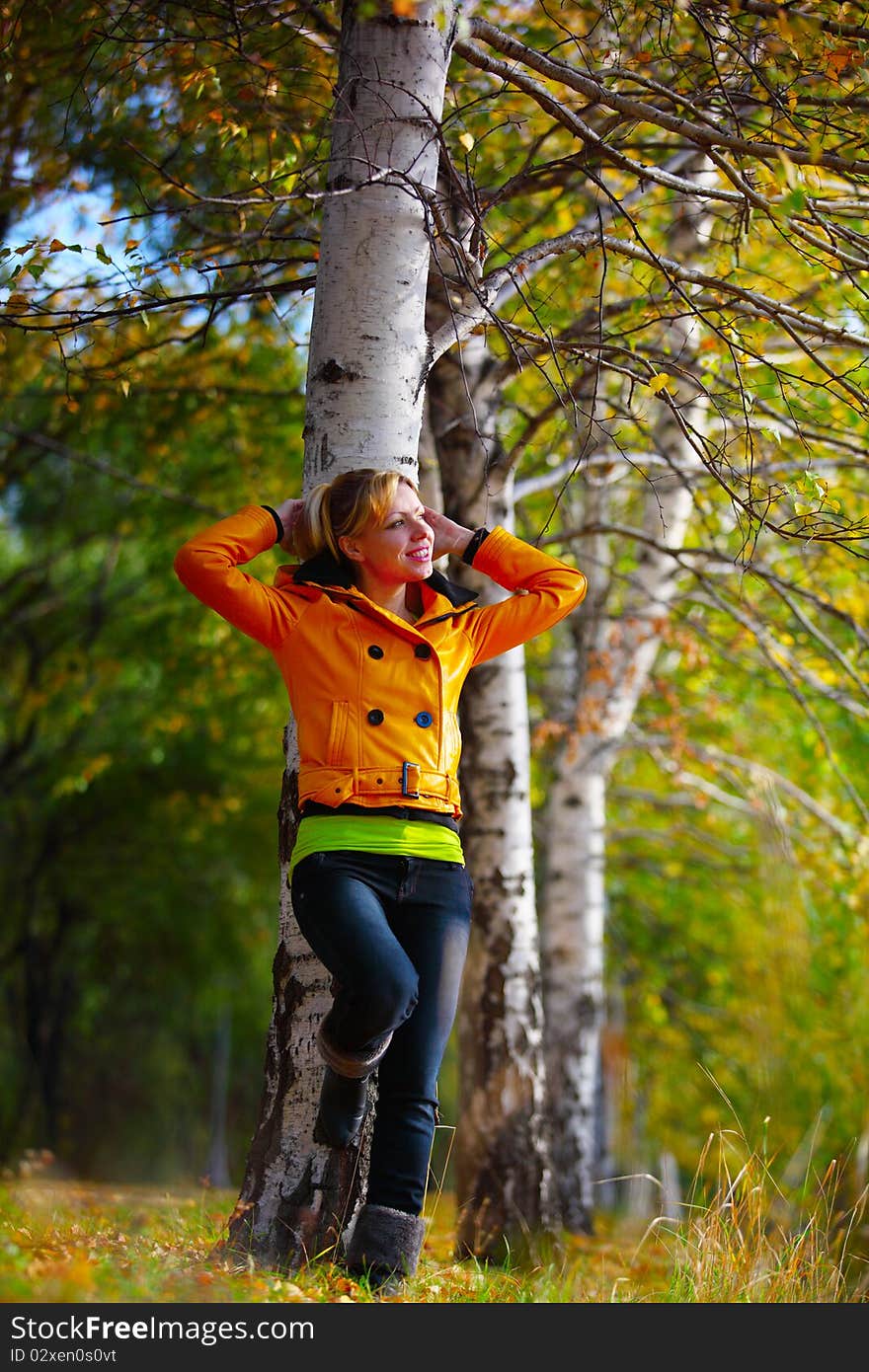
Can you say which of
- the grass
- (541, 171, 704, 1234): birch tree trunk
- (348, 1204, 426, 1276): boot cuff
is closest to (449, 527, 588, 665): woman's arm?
(348, 1204, 426, 1276): boot cuff

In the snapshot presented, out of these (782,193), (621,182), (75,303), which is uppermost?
(621,182)

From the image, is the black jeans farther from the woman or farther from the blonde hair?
the blonde hair

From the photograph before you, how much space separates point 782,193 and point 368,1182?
294 cm

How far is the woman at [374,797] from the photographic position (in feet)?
10.1

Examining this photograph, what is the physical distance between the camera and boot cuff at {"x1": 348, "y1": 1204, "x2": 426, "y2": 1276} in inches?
121

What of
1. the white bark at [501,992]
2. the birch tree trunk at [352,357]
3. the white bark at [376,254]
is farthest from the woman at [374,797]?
the white bark at [501,992]

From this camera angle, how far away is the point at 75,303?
592 cm

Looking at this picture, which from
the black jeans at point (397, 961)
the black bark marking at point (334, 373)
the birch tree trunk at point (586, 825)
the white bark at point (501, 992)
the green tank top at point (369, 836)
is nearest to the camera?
the black jeans at point (397, 961)

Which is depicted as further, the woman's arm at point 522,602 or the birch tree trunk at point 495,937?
the birch tree trunk at point 495,937

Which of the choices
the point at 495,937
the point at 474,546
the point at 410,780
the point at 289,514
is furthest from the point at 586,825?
the point at 410,780

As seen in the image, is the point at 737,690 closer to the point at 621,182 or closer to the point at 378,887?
the point at 621,182

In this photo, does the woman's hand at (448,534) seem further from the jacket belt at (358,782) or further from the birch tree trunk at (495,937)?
the birch tree trunk at (495,937)

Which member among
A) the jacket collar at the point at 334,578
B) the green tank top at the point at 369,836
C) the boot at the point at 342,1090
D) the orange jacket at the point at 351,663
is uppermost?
the jacket collar at the point at 334,578
